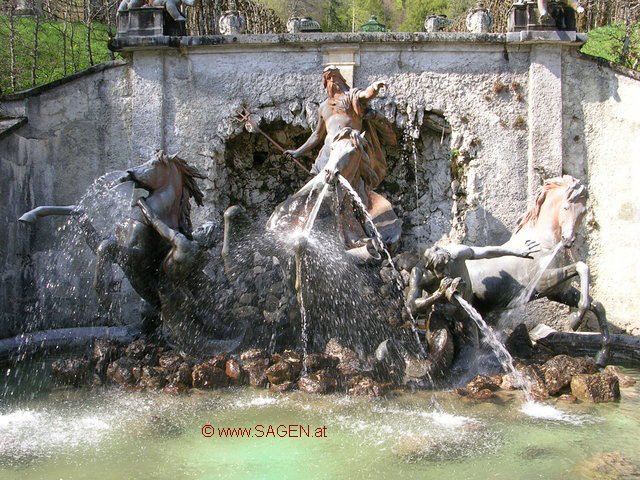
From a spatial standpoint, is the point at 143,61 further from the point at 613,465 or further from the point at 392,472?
the point at 613,465

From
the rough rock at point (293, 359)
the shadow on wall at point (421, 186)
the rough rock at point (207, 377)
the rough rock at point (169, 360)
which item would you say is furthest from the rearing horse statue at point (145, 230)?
the shadow on wall at point (421, 186)

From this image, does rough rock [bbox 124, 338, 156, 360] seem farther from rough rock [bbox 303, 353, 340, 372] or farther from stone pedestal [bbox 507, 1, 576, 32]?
stone pedestal [bbox 507, 1, 576, 32]

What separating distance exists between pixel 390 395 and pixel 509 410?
2.58 ft

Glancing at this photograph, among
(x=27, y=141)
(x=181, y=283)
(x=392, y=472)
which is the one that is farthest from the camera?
(x=27, y=141)

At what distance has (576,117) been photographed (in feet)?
24.4

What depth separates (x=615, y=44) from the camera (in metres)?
9.36

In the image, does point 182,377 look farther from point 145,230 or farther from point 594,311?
point 594,311

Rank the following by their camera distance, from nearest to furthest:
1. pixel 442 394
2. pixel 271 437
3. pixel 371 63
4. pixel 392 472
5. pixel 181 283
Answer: pixel 392 472, pixel 271 437, pixel 442 394, pixel 181 283, pixel 371 63

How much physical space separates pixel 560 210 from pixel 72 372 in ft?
13.5

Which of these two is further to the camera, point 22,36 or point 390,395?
point 22,36

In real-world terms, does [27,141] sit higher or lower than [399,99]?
lower

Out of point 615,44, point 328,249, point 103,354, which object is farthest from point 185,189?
point 615,44

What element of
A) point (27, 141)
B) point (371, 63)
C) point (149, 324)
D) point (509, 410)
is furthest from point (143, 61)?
point (509, 410)

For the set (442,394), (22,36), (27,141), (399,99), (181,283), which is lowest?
(442,394)
